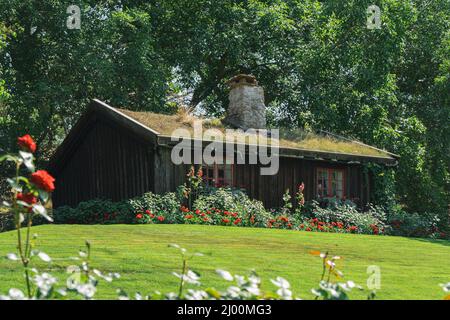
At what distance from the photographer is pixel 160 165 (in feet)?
55.0

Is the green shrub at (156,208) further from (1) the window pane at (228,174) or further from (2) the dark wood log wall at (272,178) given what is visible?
(1) the window pane at (228,174)

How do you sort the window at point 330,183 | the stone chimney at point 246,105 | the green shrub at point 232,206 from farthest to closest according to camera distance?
the stone chimney at point 246,105
the window at point 330,183
the green shrub at point 232,206

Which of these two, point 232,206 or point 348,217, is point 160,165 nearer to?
point 232,206

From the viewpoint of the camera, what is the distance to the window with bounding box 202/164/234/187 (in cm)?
1773

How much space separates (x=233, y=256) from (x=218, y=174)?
28.4 feet

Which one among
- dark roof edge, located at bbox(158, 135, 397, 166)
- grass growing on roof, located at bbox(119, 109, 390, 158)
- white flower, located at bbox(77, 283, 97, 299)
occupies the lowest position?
white flower, located at bbox(77, 283, 97, 299)

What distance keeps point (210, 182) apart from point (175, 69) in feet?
46.1

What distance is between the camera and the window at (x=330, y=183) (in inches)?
810

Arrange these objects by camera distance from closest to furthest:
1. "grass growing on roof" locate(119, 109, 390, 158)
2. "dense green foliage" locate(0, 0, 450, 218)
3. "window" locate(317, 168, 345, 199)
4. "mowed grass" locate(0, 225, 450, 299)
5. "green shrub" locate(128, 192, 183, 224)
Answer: "mowed grass" locate(0, 225, 450, 299), "green shrub" locate(128, 192, 183, 224), "grass growing on roof" locate(119, 109, 390, 158), "window" locate(317, 168, 345, 199), "dense green foliage" locate(0, 0, 450, 218)

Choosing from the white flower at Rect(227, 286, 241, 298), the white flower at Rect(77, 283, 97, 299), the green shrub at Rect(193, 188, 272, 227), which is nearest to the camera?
the white flower at Rect(77, 283, 97, 299)

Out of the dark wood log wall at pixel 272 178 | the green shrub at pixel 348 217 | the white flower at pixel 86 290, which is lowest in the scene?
the green shrub at pixel 348 217

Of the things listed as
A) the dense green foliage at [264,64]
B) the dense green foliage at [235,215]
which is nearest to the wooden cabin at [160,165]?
the dense green foliage at [235,215]

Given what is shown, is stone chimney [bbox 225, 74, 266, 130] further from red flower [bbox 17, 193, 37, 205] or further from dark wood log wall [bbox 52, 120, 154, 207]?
red flower [bbox 17, 193, 37, 205]

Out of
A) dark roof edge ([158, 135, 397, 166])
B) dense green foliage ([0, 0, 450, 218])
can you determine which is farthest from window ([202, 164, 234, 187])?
dense green foliage ([0, 0, 450, 218])
